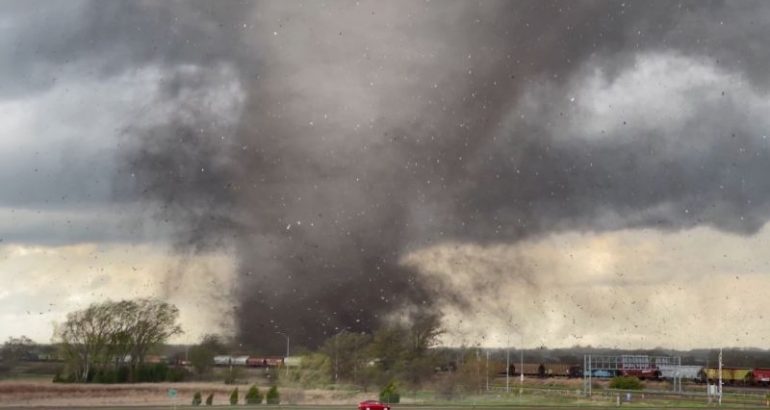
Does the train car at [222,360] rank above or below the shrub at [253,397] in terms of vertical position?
above

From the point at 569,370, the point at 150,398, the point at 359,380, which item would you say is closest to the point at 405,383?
the point at 359,380

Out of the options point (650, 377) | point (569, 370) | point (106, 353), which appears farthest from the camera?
point (569, 370)

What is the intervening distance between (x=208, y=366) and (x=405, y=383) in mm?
22147

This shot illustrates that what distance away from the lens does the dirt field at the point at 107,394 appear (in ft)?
286

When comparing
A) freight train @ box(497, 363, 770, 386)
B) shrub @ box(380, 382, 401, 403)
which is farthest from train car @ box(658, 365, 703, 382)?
shrub @ box(380, 382, 401, 403)

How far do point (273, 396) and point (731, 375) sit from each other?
97.3 m

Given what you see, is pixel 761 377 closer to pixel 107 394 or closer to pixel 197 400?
pixel 197 400

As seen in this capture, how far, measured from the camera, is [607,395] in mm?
113750

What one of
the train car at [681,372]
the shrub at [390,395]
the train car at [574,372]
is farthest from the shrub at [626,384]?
the shrub at [390,395]

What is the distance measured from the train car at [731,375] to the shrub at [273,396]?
86.9 metres

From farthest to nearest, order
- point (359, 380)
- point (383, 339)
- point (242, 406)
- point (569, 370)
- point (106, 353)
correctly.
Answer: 1. point (569, 370)
2. point (383, 339)
3. point (359, 380)
4. point (106, 353)
5. point (242, 406)

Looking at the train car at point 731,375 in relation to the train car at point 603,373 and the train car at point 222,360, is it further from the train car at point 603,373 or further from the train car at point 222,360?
the train car at point 222,360

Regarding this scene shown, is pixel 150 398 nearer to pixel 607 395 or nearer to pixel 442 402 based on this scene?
pixel 442 402

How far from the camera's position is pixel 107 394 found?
89.4 meters
